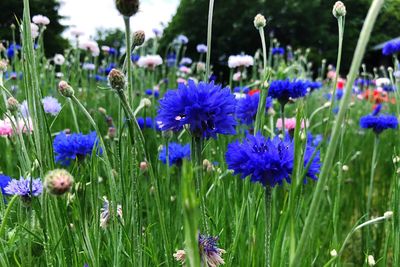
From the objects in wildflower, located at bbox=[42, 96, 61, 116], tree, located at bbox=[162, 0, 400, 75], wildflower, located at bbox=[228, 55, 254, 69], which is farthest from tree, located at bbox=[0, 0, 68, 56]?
wildflower, located at bbox=[42, 96, 61, 116]

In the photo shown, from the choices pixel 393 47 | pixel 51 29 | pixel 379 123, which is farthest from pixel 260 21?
pixel 51 29

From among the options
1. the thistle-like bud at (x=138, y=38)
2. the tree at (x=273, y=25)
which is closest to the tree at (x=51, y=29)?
the tree at (x=273, y=25)

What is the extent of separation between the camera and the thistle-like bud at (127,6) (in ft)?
1.73

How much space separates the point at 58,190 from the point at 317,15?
58.8ft

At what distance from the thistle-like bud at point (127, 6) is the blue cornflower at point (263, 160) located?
0.25 m

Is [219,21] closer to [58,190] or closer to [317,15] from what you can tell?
[317,15]

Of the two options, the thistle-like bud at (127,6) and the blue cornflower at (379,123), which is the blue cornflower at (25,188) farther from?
the blue cornflower at (379,123)

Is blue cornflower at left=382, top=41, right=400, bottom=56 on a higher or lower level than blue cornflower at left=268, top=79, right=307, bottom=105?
higher

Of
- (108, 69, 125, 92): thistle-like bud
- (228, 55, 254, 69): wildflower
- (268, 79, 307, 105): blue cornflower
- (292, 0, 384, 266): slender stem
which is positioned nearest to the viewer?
(292, 0, 384, 266): slender stem

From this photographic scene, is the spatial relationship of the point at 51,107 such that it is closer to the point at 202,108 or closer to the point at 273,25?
the point at 202,108

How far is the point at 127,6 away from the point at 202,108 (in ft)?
0.62

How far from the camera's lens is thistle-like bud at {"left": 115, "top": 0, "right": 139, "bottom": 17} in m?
0.53

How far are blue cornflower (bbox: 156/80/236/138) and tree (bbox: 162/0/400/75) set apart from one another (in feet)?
50.1

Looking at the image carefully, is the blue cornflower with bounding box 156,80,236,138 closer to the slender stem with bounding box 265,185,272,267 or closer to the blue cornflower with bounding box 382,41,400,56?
the slender stem with bounding box 265,185,272,267
